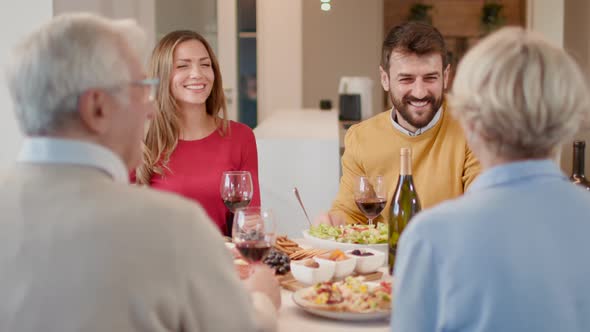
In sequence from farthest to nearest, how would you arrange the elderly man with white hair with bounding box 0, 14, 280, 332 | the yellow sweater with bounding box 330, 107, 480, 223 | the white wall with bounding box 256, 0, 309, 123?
the white wall with bounding box 256, 0, 309, 123 → the yellow sweater with bounding box 330, 107, 480, 223 → the elderly man with white hair with bounding box 0, 14, 280, 332

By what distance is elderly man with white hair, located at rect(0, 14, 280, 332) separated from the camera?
1.04 m

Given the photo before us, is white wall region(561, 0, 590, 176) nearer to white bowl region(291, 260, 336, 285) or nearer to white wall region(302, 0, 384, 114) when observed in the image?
white wall region(302, 0, 384, 114)

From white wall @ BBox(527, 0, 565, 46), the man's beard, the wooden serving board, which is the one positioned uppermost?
white wall @ BBox(527, 0, 565, 46)

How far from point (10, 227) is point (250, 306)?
39cm

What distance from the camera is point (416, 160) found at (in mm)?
2637

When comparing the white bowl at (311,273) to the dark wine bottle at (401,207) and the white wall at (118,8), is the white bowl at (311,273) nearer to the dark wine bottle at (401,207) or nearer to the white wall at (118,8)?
the dark wine bottle at (401,207)

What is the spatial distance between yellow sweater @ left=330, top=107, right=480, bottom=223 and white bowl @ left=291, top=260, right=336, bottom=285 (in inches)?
27.8

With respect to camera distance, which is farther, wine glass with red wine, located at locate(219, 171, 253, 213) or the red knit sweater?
the red knit sweater

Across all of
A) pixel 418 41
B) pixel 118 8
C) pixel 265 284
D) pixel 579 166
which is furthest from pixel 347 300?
pixel 118 8

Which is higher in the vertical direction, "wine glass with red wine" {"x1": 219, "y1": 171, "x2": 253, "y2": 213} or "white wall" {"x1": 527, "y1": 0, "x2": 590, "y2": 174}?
"white wall" {"x1": 527, "y1": 0, "x2": 590, "y2": 174}

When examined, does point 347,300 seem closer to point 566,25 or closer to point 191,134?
point 191,134

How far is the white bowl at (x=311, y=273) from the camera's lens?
176cm

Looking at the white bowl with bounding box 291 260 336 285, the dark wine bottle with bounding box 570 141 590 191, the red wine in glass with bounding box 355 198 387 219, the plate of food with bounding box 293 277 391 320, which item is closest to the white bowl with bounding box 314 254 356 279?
the white bowl with bounding box 291 260 336 285

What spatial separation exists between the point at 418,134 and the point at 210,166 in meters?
0.80
